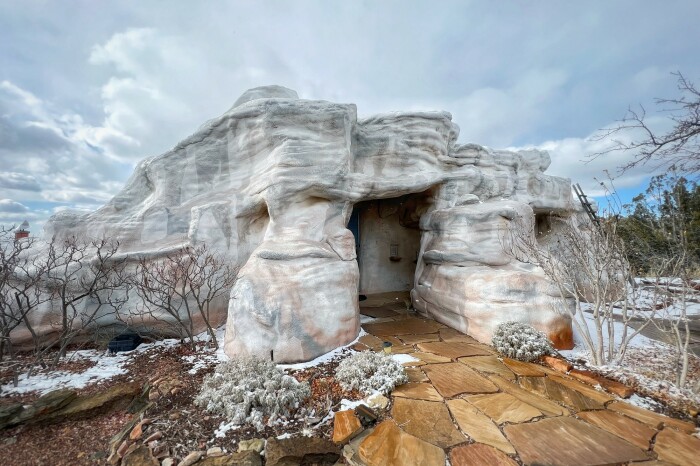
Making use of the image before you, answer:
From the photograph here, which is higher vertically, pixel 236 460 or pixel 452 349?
pixel 452 349

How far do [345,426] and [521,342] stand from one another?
10.7 feet

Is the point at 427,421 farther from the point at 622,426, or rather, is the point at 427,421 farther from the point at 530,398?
the point at 622,426

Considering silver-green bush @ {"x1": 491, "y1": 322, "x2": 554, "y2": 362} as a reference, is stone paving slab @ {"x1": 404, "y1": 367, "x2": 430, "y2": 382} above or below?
below

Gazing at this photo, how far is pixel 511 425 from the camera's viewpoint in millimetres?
3059

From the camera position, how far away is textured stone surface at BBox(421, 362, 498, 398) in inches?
149

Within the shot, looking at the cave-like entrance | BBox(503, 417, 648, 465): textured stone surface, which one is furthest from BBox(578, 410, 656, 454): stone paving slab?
the cave-like entrance

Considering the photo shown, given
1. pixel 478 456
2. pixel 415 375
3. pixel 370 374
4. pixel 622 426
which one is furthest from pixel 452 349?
pixel 478 456

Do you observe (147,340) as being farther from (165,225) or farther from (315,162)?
(315,162)

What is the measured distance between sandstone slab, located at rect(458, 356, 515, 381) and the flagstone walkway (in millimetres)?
15

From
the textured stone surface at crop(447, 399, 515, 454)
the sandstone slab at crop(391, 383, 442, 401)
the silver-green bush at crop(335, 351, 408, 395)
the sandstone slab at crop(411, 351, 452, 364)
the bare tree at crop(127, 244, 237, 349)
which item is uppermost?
the bare tree at crop(127, 244, 237, 349)

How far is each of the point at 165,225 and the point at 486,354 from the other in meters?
7.21

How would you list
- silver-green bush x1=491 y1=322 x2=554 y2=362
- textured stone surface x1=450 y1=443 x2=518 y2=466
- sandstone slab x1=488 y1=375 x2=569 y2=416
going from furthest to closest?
silver-green bush x1=491 y1=322 x2=554 y2=362, sandstone slab x1=488 y1=375 x2=569 y2=416, textured stone surface x1=450 y1=443 x2=518 y2=466

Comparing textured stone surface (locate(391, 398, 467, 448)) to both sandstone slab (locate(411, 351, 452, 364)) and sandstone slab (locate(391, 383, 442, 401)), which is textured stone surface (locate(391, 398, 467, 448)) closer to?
sandstone slab (locate(391, 383, 442, 401))

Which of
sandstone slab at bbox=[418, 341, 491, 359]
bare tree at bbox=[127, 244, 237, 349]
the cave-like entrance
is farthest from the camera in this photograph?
the cave-like entrance
